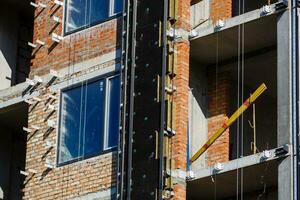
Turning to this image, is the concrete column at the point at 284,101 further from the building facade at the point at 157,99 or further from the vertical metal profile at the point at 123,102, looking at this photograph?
the vertical metal profile at the point at 123,102

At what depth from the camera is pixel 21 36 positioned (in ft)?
111

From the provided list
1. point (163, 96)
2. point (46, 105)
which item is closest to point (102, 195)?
point (163, 96)

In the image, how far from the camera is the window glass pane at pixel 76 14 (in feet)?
99.3

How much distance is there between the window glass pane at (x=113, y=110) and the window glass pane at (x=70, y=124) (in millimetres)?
835

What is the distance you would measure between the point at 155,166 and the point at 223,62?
307cm

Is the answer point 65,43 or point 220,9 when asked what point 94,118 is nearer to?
point 65,43

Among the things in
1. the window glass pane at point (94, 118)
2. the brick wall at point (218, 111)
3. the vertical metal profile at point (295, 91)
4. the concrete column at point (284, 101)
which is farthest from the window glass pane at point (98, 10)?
the vertical metal profile at point (295, 91)

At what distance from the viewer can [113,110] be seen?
2872cm

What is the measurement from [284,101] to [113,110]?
3966 mm

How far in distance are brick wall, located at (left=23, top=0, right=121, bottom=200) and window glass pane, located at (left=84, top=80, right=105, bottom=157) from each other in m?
0.28

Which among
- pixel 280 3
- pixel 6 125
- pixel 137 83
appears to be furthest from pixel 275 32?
pixel 6 125

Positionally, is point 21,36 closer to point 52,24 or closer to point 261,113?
point 52,24

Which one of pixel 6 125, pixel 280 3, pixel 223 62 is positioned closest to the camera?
pixel 280 3

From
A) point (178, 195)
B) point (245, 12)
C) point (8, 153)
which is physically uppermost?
point (245, 12)
